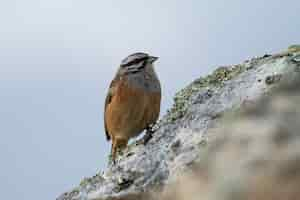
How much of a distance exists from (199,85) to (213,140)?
3103 millimetres

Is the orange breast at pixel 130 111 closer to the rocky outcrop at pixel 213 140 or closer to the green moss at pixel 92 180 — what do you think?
the rocky outcrop at pixel 213 140

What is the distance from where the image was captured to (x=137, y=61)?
981 cm

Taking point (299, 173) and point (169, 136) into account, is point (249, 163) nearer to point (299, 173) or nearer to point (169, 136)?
point (299, 173)

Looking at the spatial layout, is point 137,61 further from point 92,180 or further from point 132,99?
point 92,180

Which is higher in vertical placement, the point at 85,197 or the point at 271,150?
the point at 271,150

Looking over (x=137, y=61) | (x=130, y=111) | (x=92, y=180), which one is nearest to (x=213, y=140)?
(x=92, y=180)

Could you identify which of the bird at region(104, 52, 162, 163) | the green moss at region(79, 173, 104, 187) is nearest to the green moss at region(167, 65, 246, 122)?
the green moss at region(79, 173, 104, 187)

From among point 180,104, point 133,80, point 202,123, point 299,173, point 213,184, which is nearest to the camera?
point 299,173

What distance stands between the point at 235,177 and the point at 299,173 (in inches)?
8.1

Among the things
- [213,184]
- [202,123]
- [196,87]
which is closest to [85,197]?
[202,123]

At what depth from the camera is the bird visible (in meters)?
9.15

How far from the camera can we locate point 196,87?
6.10 metres

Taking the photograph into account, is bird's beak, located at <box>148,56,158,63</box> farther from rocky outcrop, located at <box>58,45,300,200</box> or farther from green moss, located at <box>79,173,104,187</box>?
green moss, located at <box>79,173,104,187</box>

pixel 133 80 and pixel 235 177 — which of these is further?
pixel 133 80
